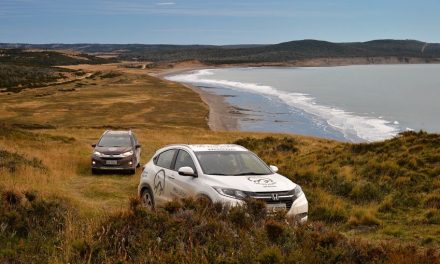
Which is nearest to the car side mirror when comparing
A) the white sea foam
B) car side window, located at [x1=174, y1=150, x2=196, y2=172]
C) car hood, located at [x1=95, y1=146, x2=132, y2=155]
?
car side window, located at [x1=174, y1=150, x2=196, y2=172]

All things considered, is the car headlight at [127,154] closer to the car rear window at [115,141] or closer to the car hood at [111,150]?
the car hood at [111,150]

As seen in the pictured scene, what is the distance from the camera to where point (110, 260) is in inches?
245

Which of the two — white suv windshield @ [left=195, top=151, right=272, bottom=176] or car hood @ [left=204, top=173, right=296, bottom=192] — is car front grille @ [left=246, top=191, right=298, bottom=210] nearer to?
car hood @ [left=204, top=173, right=296, bottom=192]

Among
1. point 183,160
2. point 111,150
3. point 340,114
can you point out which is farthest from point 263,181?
point 340,114

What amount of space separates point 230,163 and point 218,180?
1.25 m

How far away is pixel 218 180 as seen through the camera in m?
9.49

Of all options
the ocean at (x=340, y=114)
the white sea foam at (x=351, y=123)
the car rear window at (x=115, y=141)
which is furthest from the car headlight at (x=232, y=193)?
the white sea foam at (x=351, y=123)

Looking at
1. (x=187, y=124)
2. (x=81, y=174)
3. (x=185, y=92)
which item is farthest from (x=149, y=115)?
(x=81, y=174)

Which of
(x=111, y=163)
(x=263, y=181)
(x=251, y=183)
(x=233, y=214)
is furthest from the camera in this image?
(x=111, y=163)

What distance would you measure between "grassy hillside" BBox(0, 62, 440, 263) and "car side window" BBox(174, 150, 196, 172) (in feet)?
5.80

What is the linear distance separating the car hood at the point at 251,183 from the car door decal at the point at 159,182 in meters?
1.39

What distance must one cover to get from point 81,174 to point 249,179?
1126cm

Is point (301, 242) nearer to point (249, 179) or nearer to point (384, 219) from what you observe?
point (249, 179)

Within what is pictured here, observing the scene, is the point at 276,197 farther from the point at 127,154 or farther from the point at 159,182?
the point at 127,154
